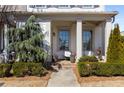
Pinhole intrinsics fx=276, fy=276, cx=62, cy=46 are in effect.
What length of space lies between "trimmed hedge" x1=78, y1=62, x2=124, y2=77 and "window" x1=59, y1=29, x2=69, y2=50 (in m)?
6.59

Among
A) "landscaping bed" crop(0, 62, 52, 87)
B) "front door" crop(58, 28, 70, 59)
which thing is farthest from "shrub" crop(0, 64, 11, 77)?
"front door" crop(58, 28, 70, 59)

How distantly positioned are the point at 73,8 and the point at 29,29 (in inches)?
188

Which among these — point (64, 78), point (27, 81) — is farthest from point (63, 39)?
point (27, 81)

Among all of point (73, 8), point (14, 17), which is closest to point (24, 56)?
point (14, 17)

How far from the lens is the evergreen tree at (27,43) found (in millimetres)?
14180

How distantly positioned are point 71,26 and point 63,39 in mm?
1084

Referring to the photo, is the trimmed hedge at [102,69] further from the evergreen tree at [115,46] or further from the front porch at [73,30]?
the front porch at [73,30]

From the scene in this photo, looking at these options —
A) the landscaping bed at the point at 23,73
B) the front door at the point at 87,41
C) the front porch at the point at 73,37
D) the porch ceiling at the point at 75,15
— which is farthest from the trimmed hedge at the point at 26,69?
the front door at the point at 87,41

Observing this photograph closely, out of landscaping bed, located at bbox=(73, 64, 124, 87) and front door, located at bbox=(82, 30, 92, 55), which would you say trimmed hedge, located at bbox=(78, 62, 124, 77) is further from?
front door, located at bbox=(82, 30, 92, 55)

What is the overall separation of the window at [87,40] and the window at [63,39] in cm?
121

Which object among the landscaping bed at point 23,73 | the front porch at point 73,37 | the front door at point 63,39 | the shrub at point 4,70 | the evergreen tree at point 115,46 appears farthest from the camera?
the front door at point 63,39

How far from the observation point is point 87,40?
1967 cm

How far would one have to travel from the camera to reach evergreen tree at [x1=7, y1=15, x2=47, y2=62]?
14180 millimetres
